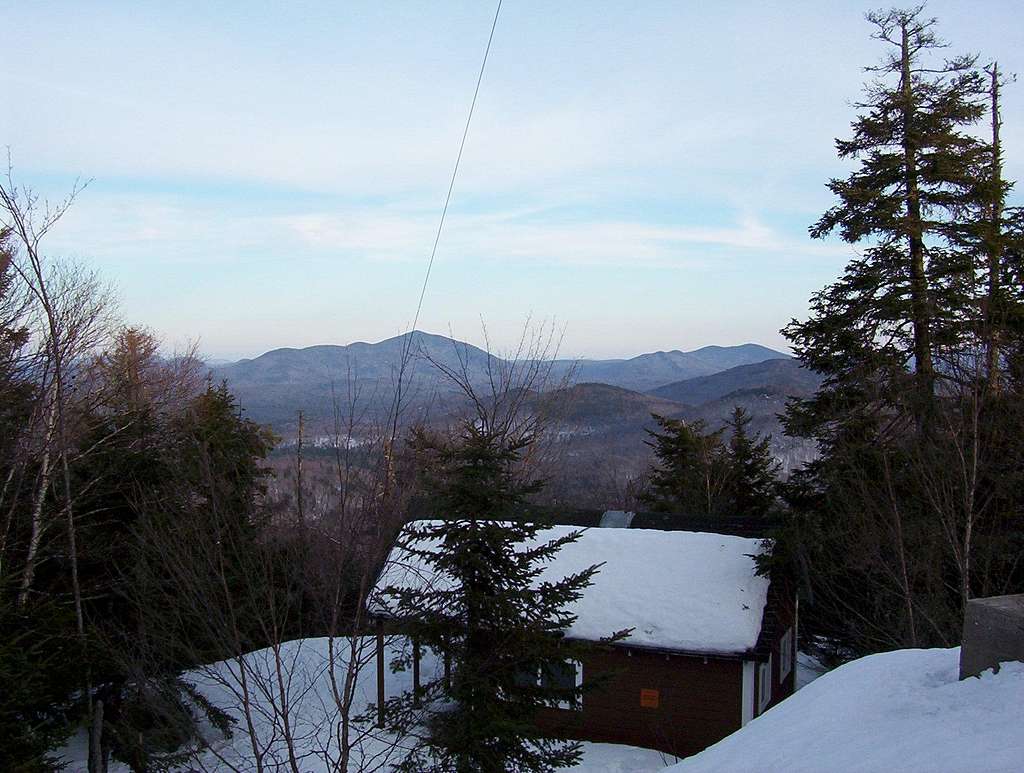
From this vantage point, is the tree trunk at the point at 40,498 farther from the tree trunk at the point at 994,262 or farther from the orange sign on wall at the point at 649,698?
the tree trunk at the point at 994,262

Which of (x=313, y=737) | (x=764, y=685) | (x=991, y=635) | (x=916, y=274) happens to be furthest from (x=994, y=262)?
(x=313, y=737)

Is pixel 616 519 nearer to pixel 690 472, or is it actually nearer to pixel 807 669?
pixel 807 669

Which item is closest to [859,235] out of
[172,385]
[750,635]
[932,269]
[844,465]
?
[932,269]

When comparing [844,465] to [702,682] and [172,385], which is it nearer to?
[702,682]

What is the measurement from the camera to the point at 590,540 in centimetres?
1454

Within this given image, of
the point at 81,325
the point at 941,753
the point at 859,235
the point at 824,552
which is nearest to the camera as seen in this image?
the point at 941,753

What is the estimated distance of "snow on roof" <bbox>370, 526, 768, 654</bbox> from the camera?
11367mm

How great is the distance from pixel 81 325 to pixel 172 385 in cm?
651

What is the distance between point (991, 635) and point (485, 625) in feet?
15.9

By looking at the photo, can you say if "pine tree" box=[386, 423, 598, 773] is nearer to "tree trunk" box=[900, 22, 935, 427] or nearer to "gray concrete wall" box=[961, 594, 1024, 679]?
"gray concrete wall" box=[961, 594, 1024, 679]

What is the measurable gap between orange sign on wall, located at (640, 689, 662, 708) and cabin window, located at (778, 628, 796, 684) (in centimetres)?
284

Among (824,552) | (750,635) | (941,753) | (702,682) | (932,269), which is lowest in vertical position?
(702,682)

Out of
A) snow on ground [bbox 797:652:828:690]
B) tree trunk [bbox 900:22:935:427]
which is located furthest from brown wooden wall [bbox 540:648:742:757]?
tree trunk [bbox 900:22:935:427]

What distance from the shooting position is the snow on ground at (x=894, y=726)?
339cm
